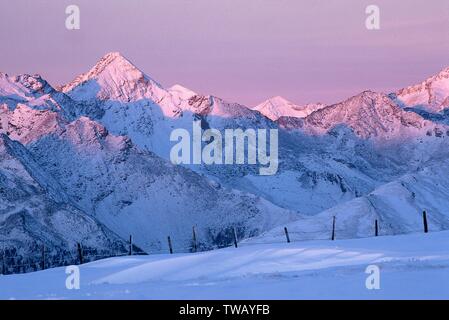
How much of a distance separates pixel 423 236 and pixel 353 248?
859 centimetres

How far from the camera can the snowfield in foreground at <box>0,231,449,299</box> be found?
33750mm

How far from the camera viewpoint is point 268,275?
1518 inches

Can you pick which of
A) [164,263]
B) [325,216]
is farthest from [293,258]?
[325,216]

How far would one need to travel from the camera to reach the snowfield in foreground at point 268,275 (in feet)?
111
